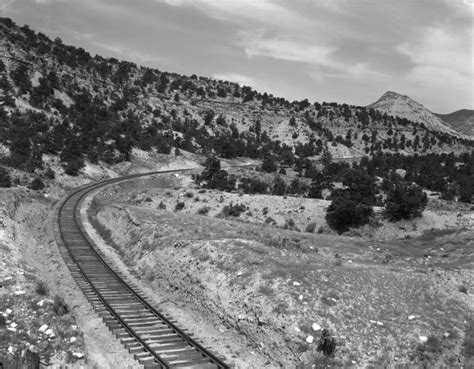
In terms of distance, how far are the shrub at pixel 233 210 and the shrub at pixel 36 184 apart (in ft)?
59.2

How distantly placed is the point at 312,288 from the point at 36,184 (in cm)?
3310

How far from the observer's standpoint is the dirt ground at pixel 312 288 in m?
13.0

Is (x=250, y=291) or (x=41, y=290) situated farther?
(x=41, y=290)

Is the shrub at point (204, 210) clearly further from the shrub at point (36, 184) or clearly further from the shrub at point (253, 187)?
the shrub at point (36, 184)

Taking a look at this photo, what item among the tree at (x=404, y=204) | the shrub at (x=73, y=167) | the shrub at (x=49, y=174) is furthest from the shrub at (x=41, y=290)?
the shrub at (x=73, y=167)

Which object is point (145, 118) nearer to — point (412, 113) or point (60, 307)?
point (60, 307)

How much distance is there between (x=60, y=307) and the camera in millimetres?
14766

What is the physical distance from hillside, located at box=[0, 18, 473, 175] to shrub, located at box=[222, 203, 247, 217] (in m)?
21.1

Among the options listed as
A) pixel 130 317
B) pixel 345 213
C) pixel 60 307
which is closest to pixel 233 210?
pixel 345 213

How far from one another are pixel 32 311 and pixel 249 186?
3854 centimetres

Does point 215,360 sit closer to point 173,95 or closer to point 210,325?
point 210,325

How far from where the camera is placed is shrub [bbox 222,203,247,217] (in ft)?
128

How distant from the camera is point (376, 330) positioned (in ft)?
44.7

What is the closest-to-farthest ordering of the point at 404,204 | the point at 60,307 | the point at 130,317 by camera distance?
the point at 60,307
the point at 130,317
the point at 404,204
